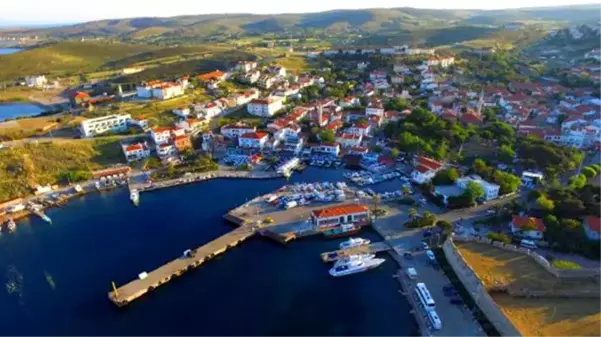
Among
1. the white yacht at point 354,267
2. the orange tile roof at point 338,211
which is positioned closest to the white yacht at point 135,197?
the orange tile roof at point 338,211

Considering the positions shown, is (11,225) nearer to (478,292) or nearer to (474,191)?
(478,292)

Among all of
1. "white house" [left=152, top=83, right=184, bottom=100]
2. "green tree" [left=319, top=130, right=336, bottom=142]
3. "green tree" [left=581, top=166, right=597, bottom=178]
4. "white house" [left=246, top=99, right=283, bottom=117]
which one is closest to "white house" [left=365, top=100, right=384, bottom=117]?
"green tree" [left=319, top=130, right=336, bottom=142]

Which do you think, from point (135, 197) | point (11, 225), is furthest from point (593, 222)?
point (11, 225)

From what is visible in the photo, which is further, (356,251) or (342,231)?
(342,231)

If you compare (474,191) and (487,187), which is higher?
(474,191)

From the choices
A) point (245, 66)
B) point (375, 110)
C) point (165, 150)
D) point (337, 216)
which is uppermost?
point (245, 66)

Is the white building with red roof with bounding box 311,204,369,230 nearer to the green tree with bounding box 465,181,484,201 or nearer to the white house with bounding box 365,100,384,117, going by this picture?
the green tree with bounding box 465,181,484,201
